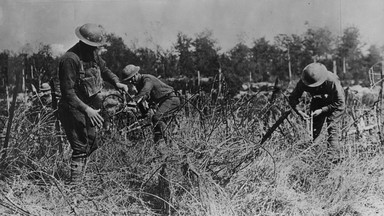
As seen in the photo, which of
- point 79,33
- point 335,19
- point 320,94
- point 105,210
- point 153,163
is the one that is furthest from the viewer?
point 335,19

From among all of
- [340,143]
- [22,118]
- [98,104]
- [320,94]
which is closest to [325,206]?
[340,143]

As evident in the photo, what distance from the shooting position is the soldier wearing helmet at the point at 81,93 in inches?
159

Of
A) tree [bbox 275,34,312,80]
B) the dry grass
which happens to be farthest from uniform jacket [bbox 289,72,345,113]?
tree [bbox 275,34,312,80]

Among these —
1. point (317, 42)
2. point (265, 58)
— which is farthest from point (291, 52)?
point (317, 42)

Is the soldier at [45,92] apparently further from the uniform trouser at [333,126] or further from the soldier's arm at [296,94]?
the uniform trouser at [333,126]

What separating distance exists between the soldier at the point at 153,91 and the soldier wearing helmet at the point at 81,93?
0.96 m

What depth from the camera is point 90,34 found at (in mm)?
4203

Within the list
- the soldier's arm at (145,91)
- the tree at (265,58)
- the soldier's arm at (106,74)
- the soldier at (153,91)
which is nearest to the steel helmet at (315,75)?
the soldier at (153,91)

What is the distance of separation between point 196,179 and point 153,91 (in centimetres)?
207

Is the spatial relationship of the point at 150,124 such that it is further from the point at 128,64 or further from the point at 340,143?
the point at 340,143

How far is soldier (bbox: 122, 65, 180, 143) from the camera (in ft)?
17.4

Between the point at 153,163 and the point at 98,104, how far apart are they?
1.02 metres

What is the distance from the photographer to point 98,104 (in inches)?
176

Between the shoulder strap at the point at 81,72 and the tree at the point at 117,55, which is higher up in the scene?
the tree at the point at 117,55
